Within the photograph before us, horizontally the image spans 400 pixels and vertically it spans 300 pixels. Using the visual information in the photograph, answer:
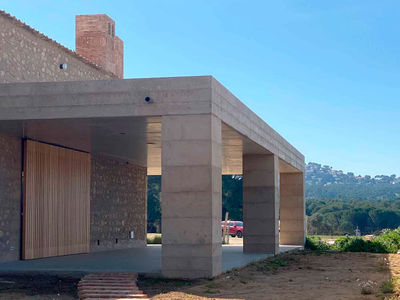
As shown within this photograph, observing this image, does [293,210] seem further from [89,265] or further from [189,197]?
[189,197]

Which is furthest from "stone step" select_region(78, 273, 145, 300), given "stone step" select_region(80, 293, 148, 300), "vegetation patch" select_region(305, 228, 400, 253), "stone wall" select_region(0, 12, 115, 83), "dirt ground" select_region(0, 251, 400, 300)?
"vegetation patch" select_region(305, 228, 400, 253)

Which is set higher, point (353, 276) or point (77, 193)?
point (77, 193)

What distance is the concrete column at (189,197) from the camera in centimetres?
1352

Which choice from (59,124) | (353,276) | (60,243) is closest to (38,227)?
(60,243)

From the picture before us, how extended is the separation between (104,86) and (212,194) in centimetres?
343

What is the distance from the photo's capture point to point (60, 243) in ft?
64.7

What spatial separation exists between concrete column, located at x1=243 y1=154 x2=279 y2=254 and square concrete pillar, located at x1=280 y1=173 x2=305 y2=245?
24.0 feet

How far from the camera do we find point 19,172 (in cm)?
1748

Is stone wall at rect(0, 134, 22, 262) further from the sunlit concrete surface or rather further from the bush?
the bush

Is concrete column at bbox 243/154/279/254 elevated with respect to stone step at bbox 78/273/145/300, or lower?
elevated

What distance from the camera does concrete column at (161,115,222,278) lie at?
13.5 m

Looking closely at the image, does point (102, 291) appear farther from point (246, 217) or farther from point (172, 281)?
point (246, 217)

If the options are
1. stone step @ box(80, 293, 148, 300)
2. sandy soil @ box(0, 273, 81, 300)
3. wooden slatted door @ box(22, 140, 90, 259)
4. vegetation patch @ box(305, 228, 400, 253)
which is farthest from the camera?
vegetation patch @ box(305, 228, 400, 253)

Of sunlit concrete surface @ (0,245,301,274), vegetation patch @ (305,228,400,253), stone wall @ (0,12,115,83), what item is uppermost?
stone wall @ (0,12,115,83)
